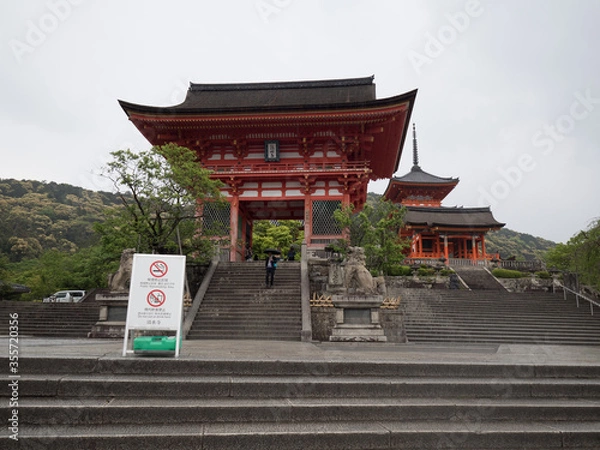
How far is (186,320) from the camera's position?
37.4ft

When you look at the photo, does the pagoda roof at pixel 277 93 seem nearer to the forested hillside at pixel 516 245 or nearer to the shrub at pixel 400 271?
the shrub at pixel 400 271

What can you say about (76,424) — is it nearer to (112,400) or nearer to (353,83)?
(112,400)

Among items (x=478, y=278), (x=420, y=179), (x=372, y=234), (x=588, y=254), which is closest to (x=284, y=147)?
(x=372, y=234)

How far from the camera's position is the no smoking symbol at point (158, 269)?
5301mm

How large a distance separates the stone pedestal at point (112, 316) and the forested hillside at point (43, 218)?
1152 inches

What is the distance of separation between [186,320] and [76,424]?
812 cm

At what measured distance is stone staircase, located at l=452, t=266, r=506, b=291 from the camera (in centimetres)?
2442

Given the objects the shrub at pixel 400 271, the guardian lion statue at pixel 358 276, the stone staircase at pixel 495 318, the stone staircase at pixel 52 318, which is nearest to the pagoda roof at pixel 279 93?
the shrub at pixel 400 271

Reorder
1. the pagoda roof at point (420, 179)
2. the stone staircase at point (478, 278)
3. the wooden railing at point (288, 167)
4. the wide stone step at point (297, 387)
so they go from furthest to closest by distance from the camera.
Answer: the pagoda roof at point (420, 179), the stone staircase at point (478, 278), the wooden railing at point (288, 167), the wide stone step at point (297, 387)

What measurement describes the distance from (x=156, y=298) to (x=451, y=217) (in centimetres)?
3554

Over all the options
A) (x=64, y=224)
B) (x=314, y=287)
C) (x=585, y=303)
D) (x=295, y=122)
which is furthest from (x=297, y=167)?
(x=64, y=224)

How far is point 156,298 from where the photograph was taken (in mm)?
5215

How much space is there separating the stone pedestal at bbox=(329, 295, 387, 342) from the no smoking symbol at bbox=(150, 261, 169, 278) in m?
6.42

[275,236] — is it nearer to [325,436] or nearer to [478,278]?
[478,278]
